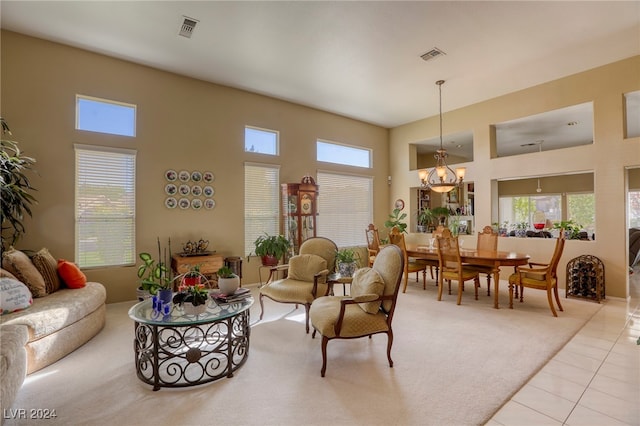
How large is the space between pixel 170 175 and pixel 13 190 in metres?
1.86

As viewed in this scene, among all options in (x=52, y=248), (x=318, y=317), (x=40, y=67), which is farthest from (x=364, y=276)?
(x=40, y=67)

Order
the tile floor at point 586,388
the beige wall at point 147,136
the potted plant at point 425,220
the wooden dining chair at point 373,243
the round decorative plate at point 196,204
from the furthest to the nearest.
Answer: the potted plant at point 425,220, the wooden dining chair at point 373,243, the round decorative plate at point 196,204, the beige wall at point 147,136, the tile floor at point 586,388

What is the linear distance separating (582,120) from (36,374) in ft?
31.5

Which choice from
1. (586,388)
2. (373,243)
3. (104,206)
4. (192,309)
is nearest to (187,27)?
(104,206)

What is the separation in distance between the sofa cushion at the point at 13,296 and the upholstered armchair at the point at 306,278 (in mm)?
2254

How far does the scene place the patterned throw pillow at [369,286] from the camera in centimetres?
271

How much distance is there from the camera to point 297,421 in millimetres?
1980

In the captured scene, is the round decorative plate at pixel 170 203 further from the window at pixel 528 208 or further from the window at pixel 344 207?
the window at pixel 528 208

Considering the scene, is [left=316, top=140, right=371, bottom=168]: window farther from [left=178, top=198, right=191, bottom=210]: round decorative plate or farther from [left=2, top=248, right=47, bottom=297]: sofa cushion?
[left=2, top=248, right=47, bottom=297]: sofa cushion

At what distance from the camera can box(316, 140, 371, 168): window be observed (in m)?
6.94

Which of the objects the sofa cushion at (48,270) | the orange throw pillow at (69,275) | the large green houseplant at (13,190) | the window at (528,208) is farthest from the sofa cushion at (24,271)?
the window at (528,208)

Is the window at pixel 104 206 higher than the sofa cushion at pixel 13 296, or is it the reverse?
the window at pixel 104 206

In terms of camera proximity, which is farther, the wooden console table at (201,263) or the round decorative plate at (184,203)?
the round decorative plate at (184,203)

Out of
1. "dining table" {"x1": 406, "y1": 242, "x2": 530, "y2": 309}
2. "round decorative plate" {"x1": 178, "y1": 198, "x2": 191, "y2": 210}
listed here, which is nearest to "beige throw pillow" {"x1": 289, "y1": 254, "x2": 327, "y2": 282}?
"dining table" {"x1": 406, "y1": 242, "x2": 530, "y2": 309}
